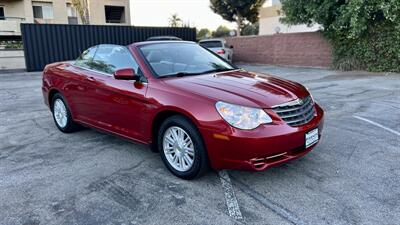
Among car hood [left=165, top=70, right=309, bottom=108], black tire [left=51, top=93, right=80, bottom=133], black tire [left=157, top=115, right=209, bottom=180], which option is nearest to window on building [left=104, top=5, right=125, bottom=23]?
black tire [left=51, top=93, right=80, bottom=133]

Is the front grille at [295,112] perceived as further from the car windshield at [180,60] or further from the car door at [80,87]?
the car door at [80,87]

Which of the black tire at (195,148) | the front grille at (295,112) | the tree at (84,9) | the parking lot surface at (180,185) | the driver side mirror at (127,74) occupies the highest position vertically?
the tree at (84,9)

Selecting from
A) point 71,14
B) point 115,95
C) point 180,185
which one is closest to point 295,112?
point 180,185

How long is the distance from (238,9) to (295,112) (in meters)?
33.7

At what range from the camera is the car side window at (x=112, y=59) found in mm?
4398

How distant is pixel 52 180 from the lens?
3.84 metres

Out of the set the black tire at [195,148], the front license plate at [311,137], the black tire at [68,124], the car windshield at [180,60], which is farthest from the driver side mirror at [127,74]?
the front license plate at [311,137]

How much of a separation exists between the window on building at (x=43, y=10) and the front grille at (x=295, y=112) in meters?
31.7

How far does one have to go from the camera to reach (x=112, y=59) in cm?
475

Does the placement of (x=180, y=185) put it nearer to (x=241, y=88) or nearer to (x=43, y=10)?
(x=241, y=88)

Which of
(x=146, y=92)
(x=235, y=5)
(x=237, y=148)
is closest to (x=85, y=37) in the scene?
(x=146, y=92)

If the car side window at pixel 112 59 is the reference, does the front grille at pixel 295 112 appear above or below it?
below

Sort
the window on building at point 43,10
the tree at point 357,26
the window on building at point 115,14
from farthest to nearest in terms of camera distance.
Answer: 1. the window on building at point 115,14
2. the window on building at point 43,10
3. the tree at point 357,26

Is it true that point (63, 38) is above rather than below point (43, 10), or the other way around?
below
